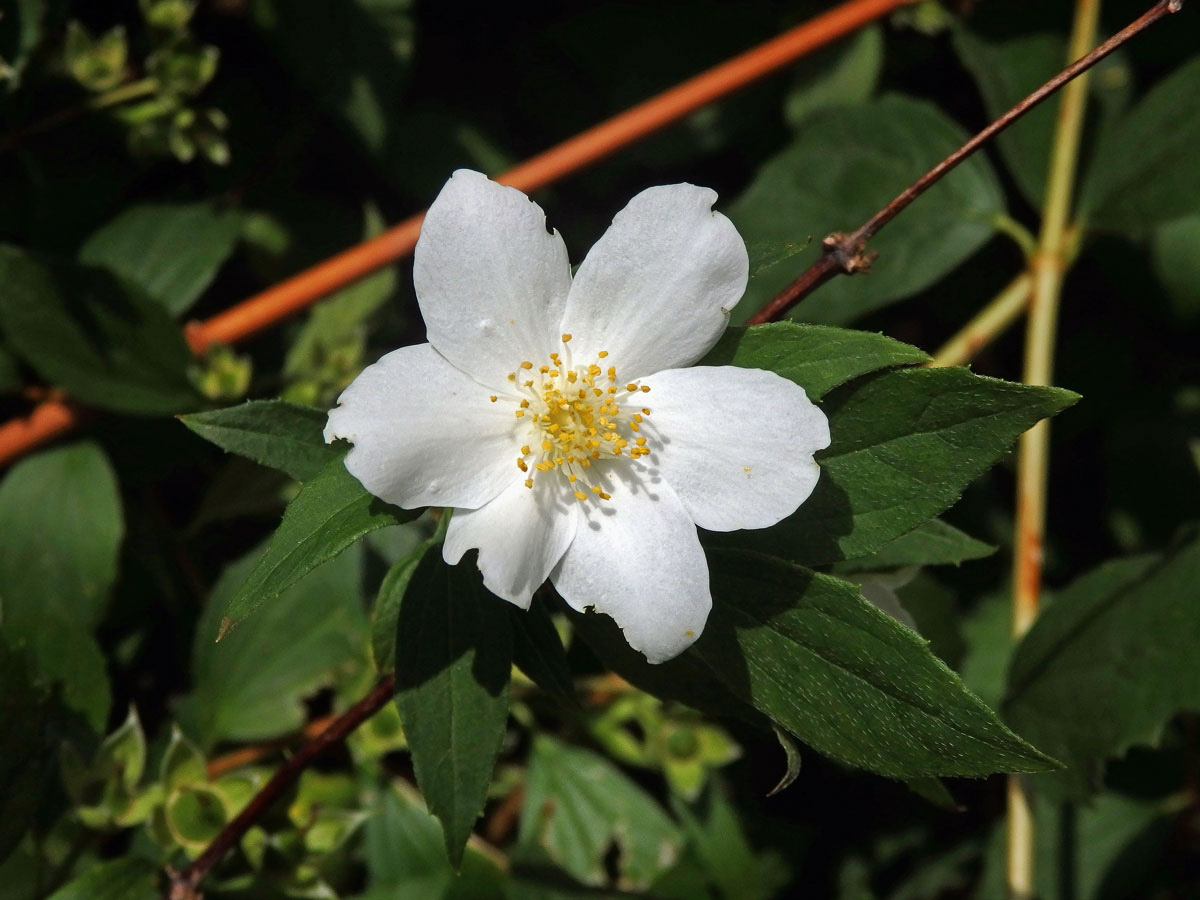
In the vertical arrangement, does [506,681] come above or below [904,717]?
below

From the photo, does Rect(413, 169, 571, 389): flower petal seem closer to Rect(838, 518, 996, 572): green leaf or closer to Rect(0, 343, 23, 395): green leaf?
Rect(838, 518, 996, 572): green leaf

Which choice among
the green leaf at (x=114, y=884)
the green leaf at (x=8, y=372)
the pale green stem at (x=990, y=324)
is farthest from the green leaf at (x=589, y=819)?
the green leaf at (x=8, y=372)

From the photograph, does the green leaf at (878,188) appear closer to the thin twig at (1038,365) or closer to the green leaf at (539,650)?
the thin twig at (1038,365)

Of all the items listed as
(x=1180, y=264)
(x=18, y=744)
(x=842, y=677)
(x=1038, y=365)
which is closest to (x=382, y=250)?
(x=18, y=744)

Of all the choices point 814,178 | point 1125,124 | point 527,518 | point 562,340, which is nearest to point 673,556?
point 527,518

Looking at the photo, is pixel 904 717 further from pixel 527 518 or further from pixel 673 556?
pixel 527 518

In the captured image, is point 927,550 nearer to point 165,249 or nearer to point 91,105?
point 165,249

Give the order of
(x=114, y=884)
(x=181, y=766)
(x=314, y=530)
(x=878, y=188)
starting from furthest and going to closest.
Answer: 1. (x=878, y=188)
2. (x=181, y=766)
3. (x=114, y=884)
4. (x=314, y=530)
